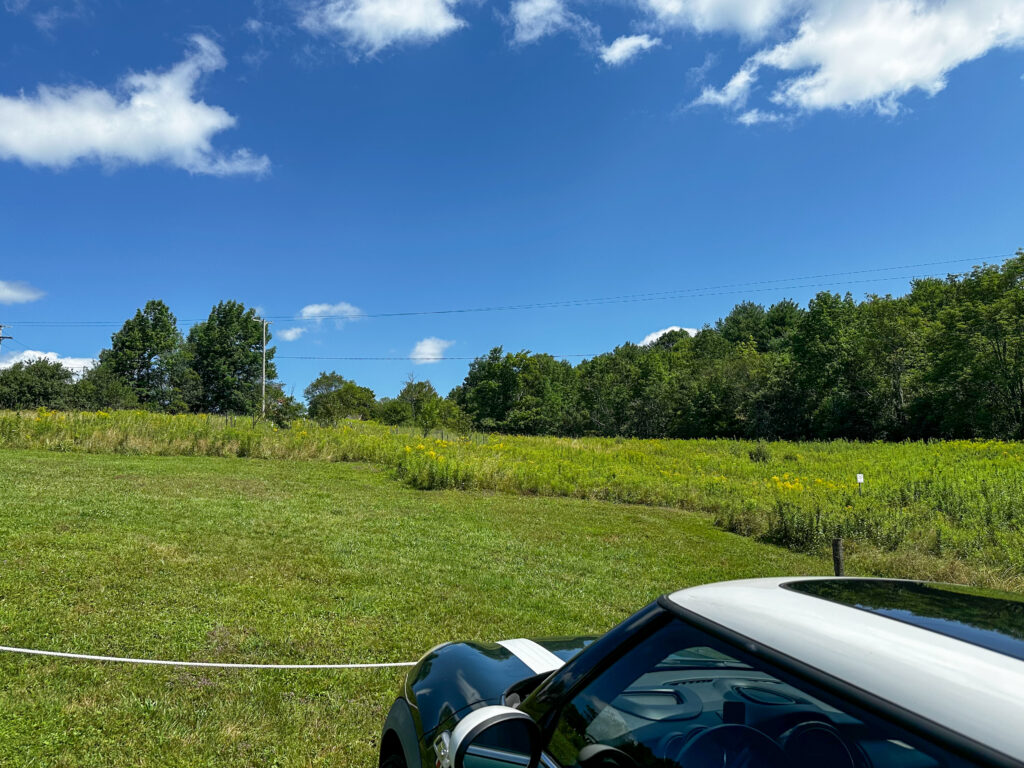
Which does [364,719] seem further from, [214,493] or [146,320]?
[146,320]

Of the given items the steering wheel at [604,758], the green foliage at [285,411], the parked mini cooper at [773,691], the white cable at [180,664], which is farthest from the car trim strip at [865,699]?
the green foliage at [285,411]

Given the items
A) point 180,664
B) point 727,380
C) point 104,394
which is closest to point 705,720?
point 180,664

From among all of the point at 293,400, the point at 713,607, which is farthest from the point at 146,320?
the point at 713,607

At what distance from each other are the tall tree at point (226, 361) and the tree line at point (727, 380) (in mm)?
130

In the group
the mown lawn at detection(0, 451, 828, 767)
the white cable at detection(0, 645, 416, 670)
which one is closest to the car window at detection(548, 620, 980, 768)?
the mown lawn at detection(0, 451, 828, 767)

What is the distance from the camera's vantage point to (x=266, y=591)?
5918mm

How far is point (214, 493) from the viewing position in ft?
36.8

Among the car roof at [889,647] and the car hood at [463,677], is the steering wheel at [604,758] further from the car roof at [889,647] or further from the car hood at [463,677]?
the car hood at [463,677]

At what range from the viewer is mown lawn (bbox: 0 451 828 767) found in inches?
138

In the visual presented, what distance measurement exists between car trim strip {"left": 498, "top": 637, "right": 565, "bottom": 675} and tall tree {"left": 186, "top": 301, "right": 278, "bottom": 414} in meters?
59.4

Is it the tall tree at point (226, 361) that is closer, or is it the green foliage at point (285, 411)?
the green foliage at point (285, 411)

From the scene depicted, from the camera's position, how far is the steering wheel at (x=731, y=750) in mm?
1312

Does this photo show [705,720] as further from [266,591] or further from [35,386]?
[35,386]

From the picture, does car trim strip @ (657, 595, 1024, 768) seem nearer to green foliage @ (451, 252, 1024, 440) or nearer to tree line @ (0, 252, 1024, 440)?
tree line @ (0, 252, 1024, 440)
